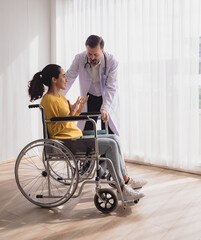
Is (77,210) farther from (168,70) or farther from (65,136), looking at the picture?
(168,70)

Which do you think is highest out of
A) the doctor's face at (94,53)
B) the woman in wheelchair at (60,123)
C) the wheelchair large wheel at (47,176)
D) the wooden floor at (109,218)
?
the doctor's face at (94,53)

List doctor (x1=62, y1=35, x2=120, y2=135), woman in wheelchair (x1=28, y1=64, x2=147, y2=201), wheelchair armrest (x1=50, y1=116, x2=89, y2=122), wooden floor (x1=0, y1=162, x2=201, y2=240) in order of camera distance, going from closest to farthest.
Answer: wooden floor (x1=0, y1=162, x2=201, y2=240) → wheelchair armrest (x1=50, y1=116, x2=89, y2=122) → woman in wheelchair (x1=28, y1=64, x2=147, y2=201) → doctor (x1=62, y1=35, x2=120, y2=135)

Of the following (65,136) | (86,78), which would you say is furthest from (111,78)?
(65,136)

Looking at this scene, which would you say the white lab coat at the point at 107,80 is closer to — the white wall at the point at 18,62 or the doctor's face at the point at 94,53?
the doctor's face at the point at 94,53

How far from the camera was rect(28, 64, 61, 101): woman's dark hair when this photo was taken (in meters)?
2.32

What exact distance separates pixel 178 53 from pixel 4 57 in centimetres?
182

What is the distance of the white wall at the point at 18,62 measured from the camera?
3.56 metres

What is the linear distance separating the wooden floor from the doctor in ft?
2.23

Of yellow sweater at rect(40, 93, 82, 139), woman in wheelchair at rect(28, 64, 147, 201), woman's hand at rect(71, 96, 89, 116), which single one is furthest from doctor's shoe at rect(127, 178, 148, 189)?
woman's hand at rect(71, 96, 89, 116)

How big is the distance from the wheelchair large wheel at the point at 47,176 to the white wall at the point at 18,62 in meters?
0.29

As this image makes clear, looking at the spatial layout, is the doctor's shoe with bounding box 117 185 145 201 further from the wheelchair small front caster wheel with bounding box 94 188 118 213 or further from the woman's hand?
the woman's hand

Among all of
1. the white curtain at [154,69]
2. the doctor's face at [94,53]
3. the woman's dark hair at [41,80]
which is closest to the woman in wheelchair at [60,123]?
the woman's dark hair at [41,80]

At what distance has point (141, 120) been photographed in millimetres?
3465

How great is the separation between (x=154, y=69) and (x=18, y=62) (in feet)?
4.98
